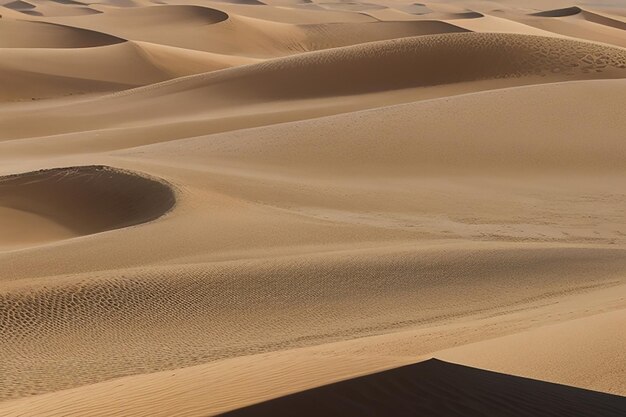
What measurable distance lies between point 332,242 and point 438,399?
314 inches

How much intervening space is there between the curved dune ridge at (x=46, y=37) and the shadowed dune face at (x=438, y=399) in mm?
47598

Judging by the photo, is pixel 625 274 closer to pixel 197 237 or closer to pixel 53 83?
pixel 197 237

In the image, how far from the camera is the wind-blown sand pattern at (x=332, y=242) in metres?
6.27

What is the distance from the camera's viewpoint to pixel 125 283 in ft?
35.7

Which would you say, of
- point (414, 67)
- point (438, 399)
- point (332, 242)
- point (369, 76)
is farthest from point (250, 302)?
point (414, 67)

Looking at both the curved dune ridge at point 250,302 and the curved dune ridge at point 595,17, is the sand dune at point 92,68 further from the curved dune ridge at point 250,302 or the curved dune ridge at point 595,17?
the curved dune ridge at point 595,17

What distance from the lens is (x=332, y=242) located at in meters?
13.6

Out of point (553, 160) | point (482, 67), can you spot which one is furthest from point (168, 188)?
point (482, 67)

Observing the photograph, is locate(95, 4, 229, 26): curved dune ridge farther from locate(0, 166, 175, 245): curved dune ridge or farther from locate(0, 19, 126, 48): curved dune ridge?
locate(0, 166, 175, 245): curved dune ridge

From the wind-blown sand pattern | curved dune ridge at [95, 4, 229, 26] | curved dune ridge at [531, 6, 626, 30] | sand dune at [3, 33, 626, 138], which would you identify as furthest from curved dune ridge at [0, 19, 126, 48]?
curved dune ridge at [531, 6, 626, 30]

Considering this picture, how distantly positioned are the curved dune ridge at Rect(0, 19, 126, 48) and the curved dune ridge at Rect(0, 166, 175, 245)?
1368 inches

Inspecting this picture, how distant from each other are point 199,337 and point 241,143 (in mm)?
12611

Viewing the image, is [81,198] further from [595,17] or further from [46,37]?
[595,17]

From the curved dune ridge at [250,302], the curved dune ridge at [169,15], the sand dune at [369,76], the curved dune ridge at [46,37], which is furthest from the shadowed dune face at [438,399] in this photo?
the curved dune ridge at [169,15]
